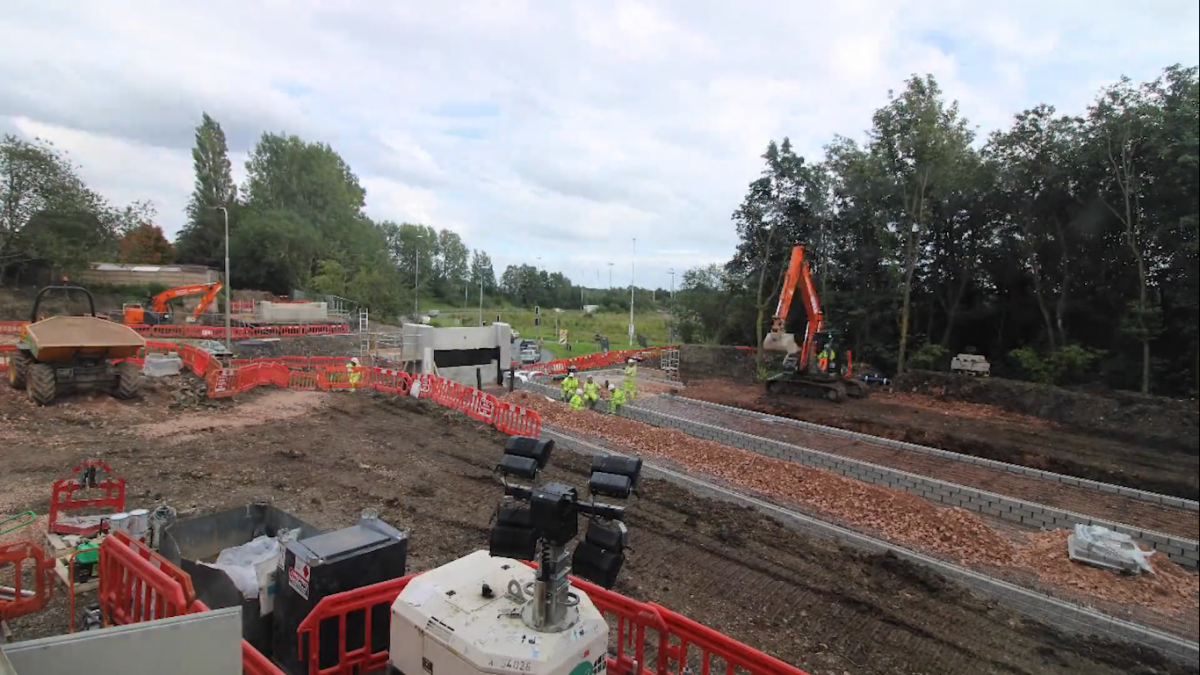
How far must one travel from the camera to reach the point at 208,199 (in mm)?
54469

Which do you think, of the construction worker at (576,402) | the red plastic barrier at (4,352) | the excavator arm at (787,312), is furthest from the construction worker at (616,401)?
the red plastic barrier at (4,352)

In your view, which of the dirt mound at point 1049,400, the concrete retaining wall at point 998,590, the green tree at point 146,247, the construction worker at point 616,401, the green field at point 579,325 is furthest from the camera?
the green tree at point 146,247

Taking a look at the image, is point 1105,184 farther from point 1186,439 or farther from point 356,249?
point 356,249

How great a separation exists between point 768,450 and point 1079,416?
8380 mm

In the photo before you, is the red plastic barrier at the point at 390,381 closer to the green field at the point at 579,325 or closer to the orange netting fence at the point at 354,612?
the orange netting fence at the point at 354,612

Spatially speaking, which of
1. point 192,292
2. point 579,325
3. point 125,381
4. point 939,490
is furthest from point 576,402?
point 579,325

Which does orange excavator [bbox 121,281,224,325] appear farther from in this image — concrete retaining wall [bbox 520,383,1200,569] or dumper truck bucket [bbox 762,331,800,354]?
concrete retaining wall [bbox 520,383,1200,569]

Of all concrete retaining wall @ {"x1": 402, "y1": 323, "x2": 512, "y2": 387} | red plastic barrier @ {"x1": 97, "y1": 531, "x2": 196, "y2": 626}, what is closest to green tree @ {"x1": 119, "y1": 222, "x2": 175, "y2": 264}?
concrete retaining wall @ {"x1": 402, "y1": 323, "x2": 512, "y2": 387}

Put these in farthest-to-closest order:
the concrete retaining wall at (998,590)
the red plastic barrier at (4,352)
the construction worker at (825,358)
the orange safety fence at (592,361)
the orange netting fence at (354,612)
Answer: the orange safety fence at (592,361)
the construction worker at (825,358)
the red plastic barrier at (4,352)
the concrete retaining wall at (998,590)
the orange netting fence at (354,612)

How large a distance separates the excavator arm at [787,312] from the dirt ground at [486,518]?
10.3 m

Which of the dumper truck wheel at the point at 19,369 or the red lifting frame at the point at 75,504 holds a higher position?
the dumper truck wheel at the point at 19,369

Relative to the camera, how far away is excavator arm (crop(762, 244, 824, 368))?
19734 millimetres

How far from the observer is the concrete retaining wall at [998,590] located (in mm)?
5674

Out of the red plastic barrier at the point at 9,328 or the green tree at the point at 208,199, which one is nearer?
the red plastic barrier at the point at 9,328
